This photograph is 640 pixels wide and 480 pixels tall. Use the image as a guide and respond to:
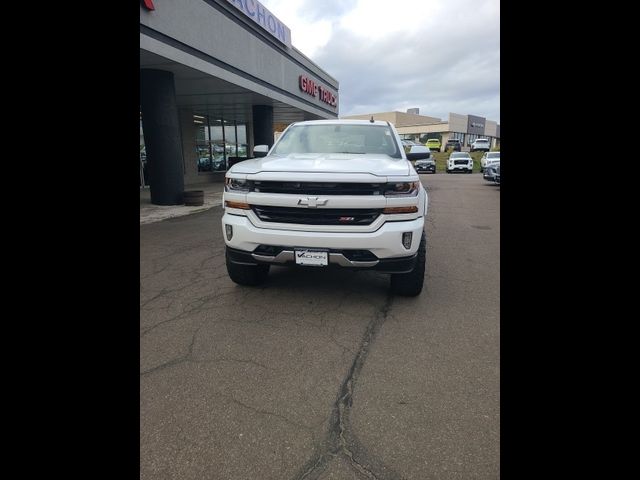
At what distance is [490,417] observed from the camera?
2096mm

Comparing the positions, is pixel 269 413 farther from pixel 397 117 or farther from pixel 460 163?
pixel 397 117

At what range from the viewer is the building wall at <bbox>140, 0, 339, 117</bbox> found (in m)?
8.73

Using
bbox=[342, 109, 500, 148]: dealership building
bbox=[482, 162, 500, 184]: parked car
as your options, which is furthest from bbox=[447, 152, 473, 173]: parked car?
bbox=[342, 109, 500, 148]: dealership building

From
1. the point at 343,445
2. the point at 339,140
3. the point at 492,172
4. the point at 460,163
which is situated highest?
the point at 460,163

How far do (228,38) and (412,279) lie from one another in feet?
35.2

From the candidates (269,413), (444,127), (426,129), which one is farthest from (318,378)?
(426,129)

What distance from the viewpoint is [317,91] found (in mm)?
20500

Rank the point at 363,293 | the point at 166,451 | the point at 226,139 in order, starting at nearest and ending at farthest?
1. the point at 166,451
2. the point at 363,293
3. the point at 226,139

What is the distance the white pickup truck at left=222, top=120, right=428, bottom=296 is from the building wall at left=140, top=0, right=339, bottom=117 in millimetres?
6987

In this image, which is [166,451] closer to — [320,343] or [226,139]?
[320,343]

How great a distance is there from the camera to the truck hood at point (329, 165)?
3.24 meters

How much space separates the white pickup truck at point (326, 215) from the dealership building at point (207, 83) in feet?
21.6
